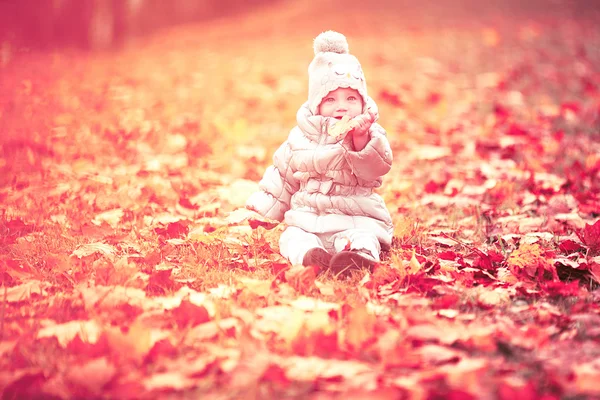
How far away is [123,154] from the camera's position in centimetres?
535

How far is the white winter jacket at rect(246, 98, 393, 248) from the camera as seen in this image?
10.4 ft

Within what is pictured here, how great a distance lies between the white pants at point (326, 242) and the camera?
10.2 ft

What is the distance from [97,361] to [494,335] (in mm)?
1326

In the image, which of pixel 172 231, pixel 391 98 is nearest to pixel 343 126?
pixel 172 231

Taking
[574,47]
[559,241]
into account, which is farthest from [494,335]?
[574,47]

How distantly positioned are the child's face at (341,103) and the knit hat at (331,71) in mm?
31

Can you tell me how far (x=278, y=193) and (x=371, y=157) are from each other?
544 millimetres

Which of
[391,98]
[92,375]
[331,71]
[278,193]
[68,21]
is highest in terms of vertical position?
[68,21]

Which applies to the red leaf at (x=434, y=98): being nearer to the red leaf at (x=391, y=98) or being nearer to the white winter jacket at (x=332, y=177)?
the red leaf at (x=391, y=98)

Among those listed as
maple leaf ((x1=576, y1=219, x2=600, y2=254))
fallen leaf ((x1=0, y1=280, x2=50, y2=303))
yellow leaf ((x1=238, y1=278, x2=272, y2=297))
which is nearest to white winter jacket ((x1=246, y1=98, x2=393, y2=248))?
yellow leaf ((x1=238, y1=278, x2=272, y2=297))

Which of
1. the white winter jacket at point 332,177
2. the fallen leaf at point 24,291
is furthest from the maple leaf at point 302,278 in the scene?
the fallen leaf at point 24,291

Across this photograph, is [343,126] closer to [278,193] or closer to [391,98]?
[278,193]

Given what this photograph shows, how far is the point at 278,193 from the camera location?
3.43 metres

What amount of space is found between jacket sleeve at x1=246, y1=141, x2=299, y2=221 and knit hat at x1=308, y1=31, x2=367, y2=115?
31cm
